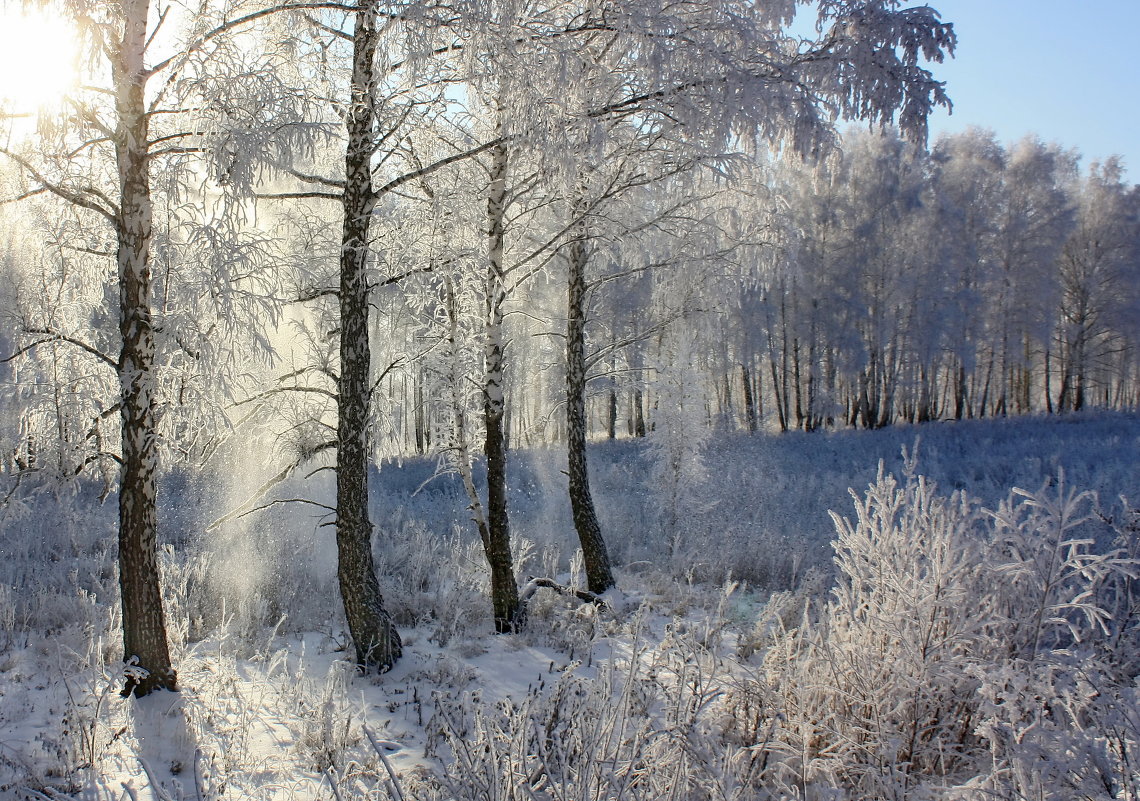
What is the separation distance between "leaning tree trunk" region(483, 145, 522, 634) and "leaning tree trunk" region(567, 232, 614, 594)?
4.71 ft

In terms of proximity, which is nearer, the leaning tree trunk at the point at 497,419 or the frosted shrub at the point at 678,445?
the leaning tree trunk at the point at 497,419

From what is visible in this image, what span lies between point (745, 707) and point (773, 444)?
17564mm

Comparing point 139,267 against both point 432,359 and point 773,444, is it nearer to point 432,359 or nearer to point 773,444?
point 432,359

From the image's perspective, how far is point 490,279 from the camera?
633 cm

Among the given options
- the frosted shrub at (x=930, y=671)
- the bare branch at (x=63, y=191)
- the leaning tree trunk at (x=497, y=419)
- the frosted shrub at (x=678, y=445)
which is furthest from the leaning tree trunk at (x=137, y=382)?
the frosted shrub at (x=678, y=445)

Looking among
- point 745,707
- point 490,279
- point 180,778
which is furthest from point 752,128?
point 180,778

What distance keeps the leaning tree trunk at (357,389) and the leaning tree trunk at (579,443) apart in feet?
9.80

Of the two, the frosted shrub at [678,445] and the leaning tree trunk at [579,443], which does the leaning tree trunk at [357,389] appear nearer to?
the leaning tree trunk at [579,443]

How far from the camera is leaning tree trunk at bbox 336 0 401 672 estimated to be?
5.18m

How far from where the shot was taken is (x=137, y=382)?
454cm

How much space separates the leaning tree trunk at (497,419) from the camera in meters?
6.34

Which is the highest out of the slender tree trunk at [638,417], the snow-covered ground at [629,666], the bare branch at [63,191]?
the bare branch at [63,191]

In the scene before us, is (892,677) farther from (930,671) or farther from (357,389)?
(357,389)

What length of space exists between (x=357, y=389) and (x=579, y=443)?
3341 mm
